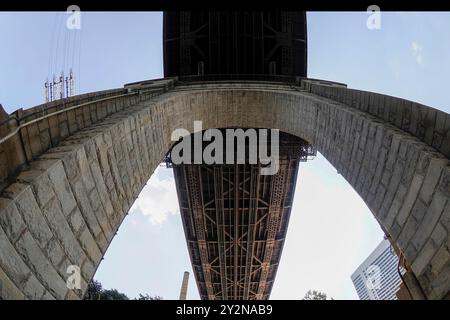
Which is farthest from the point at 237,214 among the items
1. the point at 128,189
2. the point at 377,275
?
the point at 377,275

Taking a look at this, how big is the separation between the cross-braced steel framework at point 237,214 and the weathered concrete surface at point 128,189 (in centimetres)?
974

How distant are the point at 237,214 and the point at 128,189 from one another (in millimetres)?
14839

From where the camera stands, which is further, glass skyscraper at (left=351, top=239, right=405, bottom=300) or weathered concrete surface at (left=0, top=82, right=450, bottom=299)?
glass skyscraper at (left=351, top=239, right=405, bottom=300)

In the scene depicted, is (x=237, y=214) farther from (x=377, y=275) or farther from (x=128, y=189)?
(x=377, y=275)

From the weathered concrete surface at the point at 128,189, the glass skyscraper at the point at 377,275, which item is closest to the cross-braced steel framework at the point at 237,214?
the weathered concrete surface at the point at 128,189

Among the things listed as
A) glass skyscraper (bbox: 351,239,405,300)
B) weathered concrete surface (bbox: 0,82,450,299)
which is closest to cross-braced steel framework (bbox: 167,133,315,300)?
weathered concrete surface (bbox: 0,82,450,299)

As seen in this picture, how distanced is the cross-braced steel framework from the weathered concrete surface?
9737 mm

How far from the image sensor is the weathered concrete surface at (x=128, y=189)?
3.87m

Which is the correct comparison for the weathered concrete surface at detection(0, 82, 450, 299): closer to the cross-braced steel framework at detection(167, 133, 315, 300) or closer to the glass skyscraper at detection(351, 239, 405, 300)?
the cross-braced steel framework at detection(167, 133, 315, 300)

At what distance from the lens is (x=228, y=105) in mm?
13523

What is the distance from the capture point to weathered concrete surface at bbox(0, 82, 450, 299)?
387cm

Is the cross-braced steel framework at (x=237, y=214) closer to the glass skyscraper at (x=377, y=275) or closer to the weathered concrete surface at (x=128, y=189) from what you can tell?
the weathered concrete surface at (x=128, y=189)

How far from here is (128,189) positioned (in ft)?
23.3
